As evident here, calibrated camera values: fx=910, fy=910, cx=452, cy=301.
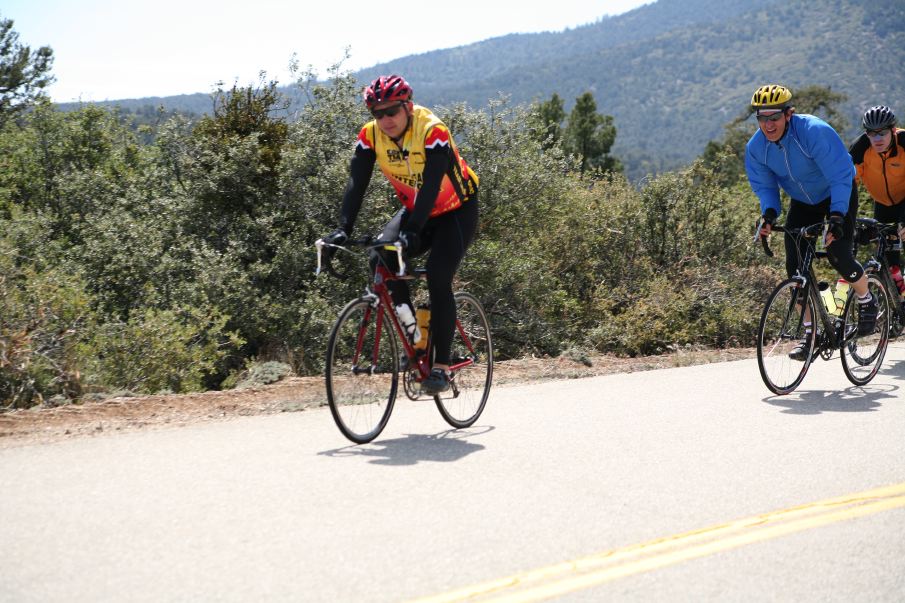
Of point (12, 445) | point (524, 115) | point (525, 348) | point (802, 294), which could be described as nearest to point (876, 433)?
point (802, 294)

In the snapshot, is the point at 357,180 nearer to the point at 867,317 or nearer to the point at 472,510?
the point at 472,510

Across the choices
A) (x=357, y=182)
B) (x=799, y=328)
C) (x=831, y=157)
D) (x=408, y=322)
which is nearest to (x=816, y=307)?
(x=799, y=328)

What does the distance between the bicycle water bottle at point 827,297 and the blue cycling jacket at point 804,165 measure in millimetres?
740

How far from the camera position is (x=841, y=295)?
8.09 meters

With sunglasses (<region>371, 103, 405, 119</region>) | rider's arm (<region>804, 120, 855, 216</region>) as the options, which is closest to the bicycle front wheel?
sunglasses (<region>371, 103, 405, 119</region>)

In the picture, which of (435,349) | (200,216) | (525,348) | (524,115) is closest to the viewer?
(435,349)

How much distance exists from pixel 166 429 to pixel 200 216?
12.3m

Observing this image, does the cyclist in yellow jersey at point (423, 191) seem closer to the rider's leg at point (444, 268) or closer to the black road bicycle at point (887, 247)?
the rider's leg at point (444, 268)

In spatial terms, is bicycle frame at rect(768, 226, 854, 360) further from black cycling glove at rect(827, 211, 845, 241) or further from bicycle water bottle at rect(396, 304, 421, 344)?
bicycle water bottle at rect(396, 304, 421, 344)

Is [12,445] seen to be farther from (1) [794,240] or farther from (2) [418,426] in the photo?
(1) [794,240]

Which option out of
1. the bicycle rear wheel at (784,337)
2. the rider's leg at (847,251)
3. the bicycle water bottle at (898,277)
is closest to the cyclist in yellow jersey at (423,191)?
the bicycle rear wheel at (784,337)

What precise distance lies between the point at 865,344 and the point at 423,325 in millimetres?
4653

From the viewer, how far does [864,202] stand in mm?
23844

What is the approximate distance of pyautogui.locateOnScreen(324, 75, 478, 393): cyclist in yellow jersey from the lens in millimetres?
5703
